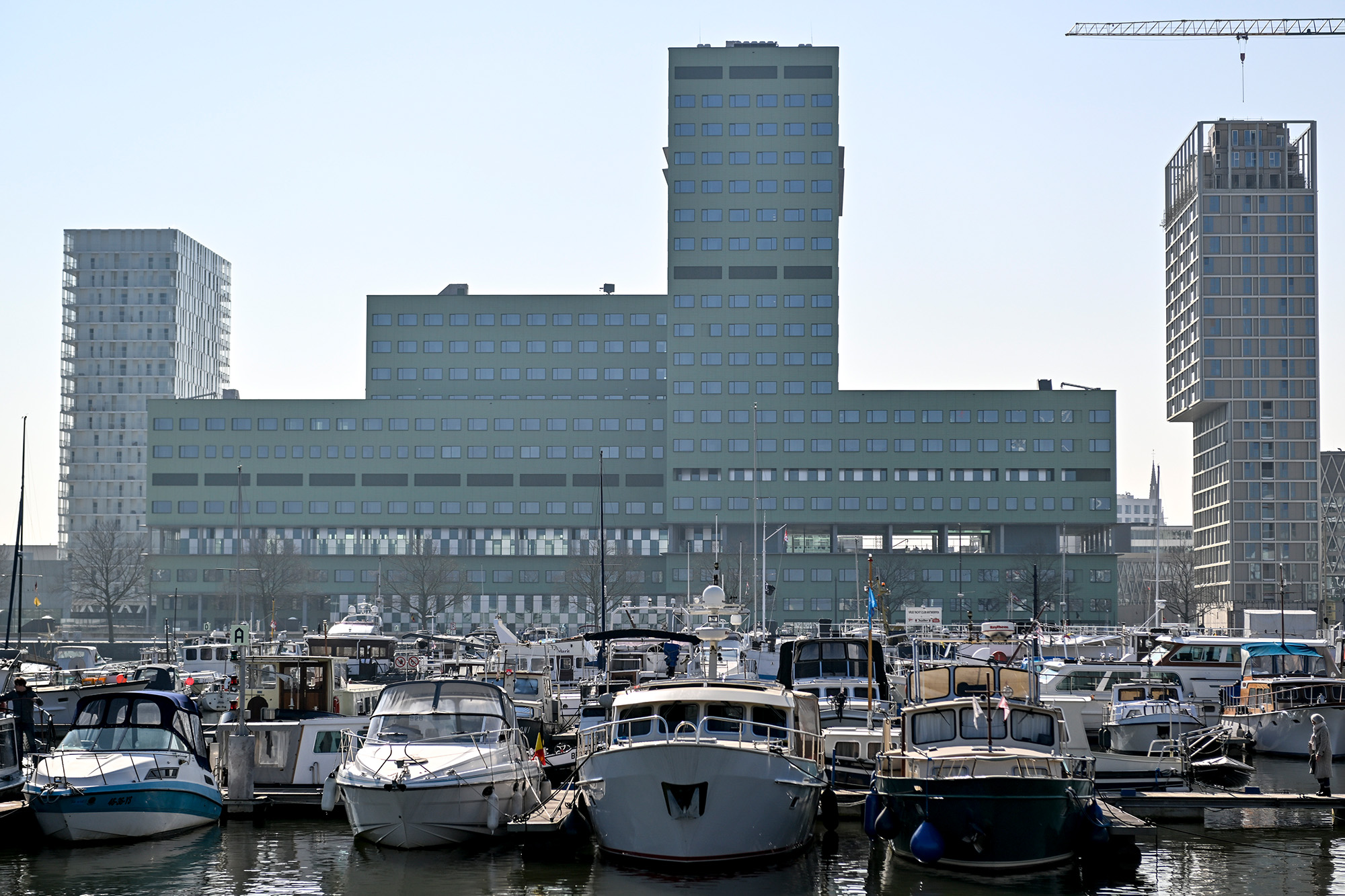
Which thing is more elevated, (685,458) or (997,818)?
(685,458)

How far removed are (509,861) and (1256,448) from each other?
184 m

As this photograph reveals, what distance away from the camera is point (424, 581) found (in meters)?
134

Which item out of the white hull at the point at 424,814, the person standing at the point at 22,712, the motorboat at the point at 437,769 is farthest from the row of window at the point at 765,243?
the white hull at the point at 424,814

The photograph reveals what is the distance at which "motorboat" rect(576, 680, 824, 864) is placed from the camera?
2598cm

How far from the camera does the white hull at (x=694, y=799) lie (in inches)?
1019

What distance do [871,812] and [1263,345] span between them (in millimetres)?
182675

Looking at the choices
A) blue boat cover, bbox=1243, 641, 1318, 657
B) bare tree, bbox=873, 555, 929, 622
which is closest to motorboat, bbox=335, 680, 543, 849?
blue boat cover, bbox=1243, 641, 1318, 657

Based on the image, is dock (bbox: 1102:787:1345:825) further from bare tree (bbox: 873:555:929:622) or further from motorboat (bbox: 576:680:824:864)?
bare tree (bbox: 873:555:929:622)

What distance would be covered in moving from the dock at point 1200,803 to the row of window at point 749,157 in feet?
376

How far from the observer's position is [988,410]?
137 m

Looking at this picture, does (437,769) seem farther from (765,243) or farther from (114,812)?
(765,243)

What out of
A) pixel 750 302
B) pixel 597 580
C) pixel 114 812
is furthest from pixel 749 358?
pixel 114 812

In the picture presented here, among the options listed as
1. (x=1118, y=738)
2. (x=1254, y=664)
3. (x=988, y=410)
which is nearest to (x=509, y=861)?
(x=1118, y=738)

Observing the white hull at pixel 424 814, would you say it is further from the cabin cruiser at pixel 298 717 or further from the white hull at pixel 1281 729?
the white hull at pixel 1281 729
